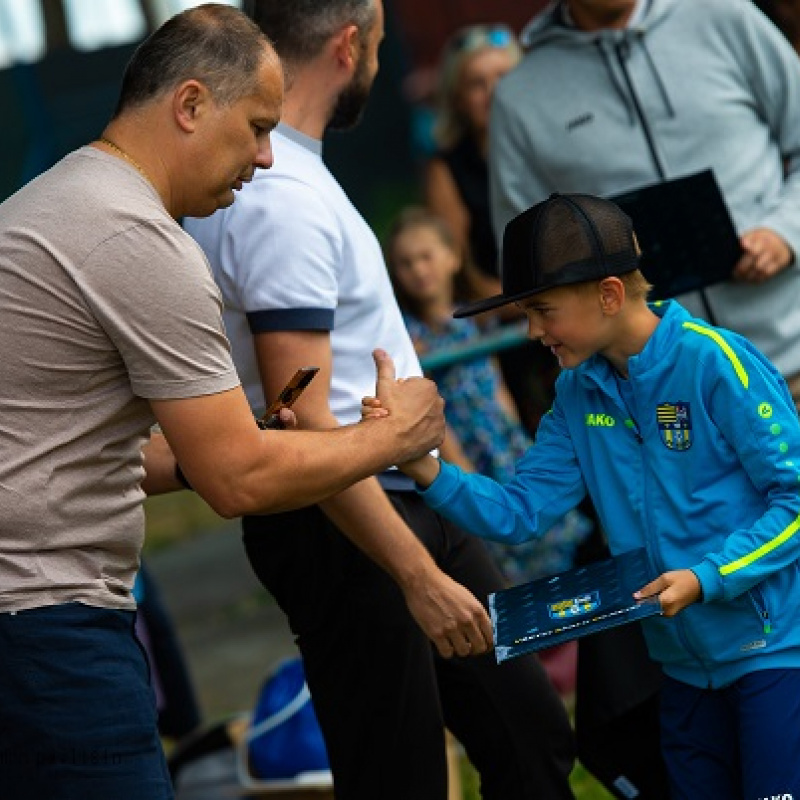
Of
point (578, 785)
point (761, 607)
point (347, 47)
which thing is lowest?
point (578, 785)

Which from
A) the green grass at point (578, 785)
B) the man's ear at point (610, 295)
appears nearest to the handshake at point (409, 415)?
the man's ear at point (610, 295)

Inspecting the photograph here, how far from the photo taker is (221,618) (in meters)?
8.75

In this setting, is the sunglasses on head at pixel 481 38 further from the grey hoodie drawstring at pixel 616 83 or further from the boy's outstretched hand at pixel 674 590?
the boy's outstretched hand at pixel 674 590

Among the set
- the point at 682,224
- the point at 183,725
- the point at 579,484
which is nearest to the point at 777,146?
the point at 682,224

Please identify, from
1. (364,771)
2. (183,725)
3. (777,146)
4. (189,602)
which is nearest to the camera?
(364,771)

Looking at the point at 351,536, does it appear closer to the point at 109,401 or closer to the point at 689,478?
the point at 689,478

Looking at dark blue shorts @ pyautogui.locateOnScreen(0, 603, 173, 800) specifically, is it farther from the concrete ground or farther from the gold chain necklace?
the concrete ground

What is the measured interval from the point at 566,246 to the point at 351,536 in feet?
2.37

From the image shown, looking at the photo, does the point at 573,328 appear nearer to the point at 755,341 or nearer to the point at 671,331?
the point at 671,331

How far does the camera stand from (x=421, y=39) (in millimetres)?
16203

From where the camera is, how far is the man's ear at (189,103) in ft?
10.9

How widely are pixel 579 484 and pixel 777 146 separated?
1413 mm

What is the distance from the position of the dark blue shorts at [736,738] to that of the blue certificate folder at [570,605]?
0.31 metres

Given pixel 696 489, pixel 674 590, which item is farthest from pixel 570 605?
pixel 696 489
